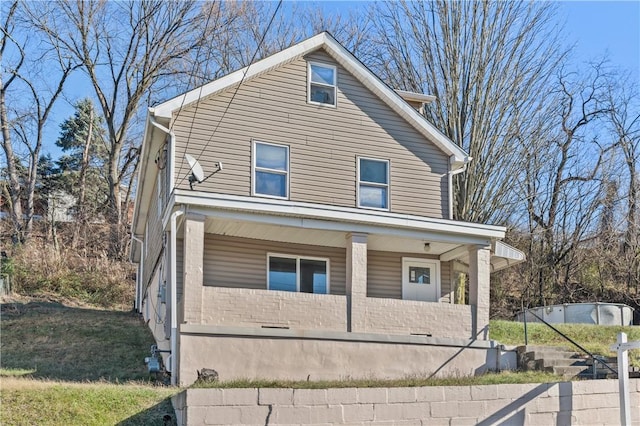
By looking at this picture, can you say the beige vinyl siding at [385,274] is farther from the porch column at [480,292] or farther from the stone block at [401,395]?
the stone block at [401,395]

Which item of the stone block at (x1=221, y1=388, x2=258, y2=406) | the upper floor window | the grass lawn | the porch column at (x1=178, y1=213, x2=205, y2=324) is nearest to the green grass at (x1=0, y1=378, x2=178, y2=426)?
the grass lawn

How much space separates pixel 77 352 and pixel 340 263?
621 centimetres

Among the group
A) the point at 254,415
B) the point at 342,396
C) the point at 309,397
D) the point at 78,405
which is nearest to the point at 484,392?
the point at 342,396

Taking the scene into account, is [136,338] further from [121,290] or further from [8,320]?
[121,290]

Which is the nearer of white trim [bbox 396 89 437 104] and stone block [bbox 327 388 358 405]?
stone block [bbox 327 388 358 405]

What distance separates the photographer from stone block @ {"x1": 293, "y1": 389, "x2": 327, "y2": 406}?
8109 millimetres

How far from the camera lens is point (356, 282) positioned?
Result: 48.5 feet

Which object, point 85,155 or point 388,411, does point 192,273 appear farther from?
point 85,155

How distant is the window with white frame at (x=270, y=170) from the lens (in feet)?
51.2

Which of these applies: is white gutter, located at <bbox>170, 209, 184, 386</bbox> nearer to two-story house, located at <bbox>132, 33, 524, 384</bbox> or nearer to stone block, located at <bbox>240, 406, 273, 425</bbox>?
two-story house, located at <bbox>132, 33, 524, 384</bbox>

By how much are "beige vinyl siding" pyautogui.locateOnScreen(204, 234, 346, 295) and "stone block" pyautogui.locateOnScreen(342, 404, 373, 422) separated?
25.0ft

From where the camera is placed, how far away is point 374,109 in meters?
17.2

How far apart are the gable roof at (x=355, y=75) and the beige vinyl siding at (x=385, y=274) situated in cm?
283

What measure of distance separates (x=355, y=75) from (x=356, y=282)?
5339 mm
